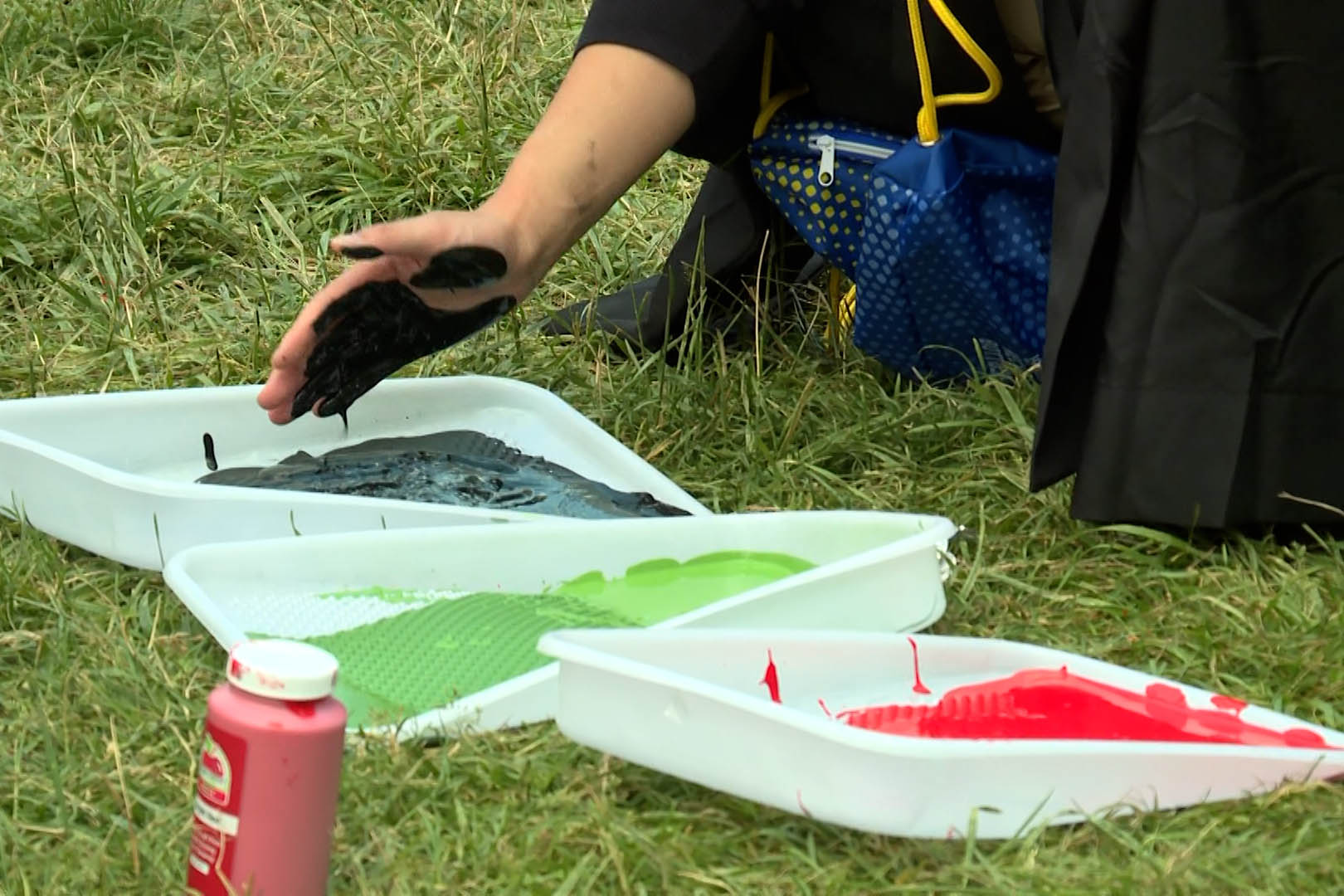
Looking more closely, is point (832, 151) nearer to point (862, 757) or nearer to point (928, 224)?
point (928, 224)

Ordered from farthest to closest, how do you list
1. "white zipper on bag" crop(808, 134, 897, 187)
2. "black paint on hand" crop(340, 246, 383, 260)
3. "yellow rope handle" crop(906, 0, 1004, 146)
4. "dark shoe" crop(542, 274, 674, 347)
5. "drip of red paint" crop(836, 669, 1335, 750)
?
"dark shoe" crop(542, 274, 674, 347), "white zipper on bag" crop(808, 134, 897, 187), "yellow rope handle" crop(906, 0, 1004, 146), "black paint on hand" crop(340, 246, 383, 260), "drip of red paint" crop(836, 669, 1335, 750)

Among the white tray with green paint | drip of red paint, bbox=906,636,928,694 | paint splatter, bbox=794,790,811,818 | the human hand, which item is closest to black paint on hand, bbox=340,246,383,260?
the human hand

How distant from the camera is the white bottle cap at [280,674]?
0.91 m

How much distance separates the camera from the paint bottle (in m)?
0.91

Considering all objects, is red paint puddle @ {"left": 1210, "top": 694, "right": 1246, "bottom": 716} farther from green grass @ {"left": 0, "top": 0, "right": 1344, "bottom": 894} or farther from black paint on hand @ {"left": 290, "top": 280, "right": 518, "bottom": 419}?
black paint on hand @ {"left": 290, "top": 280, "right": 518, "bottom": 419}

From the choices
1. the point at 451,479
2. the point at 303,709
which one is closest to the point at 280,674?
the point at 303,709

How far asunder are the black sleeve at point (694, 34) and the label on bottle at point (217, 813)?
2.98 feet

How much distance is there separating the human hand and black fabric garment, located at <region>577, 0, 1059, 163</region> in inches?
9.3

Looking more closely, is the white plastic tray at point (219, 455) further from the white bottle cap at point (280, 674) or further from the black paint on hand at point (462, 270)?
the white bottle cap at point (280, 674)

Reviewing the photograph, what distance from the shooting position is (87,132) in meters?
2.57

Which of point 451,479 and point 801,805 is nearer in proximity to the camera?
point 801,805

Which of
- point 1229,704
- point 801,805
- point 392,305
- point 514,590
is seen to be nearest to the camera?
point 801,805

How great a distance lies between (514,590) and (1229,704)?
57 cm

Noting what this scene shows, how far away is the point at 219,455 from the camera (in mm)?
1738
